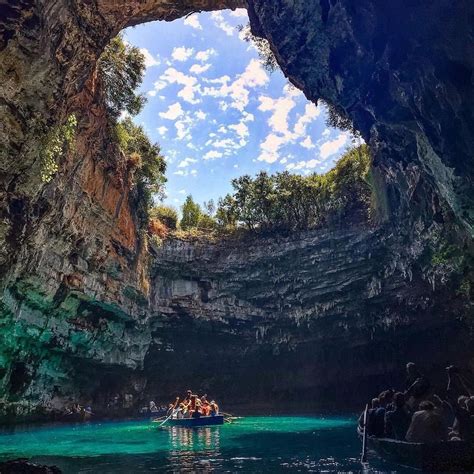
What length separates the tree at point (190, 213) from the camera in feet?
136

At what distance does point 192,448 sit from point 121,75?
18509 mm

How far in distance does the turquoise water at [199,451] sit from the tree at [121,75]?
1607 cm

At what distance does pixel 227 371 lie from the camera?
3516cm

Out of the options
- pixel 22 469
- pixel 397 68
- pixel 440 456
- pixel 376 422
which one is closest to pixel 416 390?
pixel 376 422

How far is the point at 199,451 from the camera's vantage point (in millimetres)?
12602

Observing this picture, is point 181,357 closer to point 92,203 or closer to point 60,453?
point 92,203

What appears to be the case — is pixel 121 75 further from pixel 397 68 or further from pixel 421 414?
pixel 421 414

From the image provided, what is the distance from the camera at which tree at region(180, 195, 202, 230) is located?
41.3 m

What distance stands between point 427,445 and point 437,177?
696 cm

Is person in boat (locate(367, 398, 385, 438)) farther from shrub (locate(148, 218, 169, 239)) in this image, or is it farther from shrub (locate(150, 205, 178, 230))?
shrub (locate(150, 205, 178, 230))

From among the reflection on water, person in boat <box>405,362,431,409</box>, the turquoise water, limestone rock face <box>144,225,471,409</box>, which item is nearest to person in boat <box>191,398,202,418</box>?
the reflection on water

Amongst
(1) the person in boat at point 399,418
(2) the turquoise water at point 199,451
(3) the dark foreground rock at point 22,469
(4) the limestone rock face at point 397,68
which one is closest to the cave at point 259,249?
(4) the limestone rock face at point 397,68

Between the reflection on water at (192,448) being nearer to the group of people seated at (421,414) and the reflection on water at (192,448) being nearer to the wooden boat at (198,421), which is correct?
the wooden boat at (198,421)

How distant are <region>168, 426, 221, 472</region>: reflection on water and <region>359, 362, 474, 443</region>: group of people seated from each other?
4450mm
